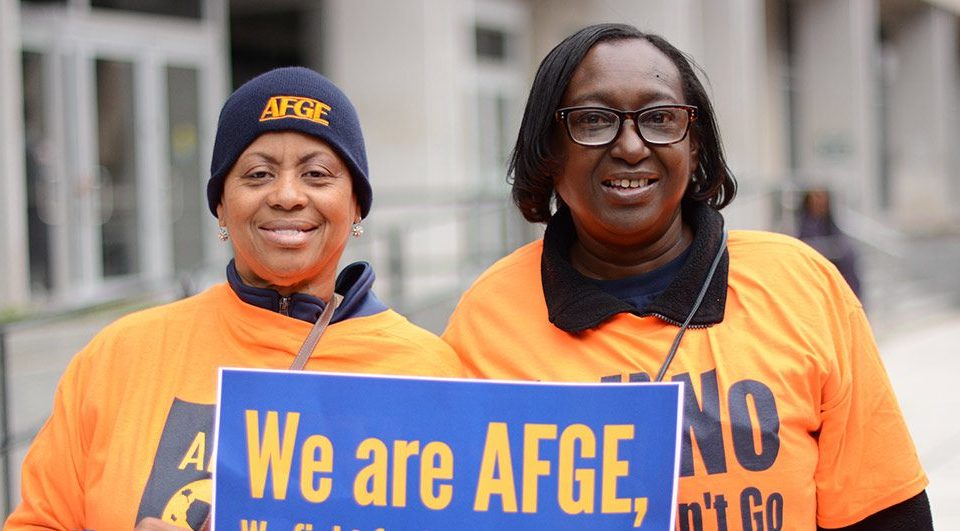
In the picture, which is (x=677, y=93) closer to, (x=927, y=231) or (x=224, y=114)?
(x=224, y=114)

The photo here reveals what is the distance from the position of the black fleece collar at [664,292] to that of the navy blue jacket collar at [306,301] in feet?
1.20

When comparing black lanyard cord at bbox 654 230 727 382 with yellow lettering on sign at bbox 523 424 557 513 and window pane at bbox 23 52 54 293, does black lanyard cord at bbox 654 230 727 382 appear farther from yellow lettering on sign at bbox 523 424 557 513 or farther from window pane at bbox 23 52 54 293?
window pane at bbox 23 52 54 293

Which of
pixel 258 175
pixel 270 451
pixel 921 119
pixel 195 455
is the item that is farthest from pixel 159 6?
pixel 921 119

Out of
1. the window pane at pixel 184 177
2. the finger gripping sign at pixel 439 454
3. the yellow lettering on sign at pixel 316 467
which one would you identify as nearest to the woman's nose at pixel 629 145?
the finger gripping sign at pixel 439 454

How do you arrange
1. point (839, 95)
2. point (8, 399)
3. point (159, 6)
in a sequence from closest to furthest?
point (8, 399)
point (159, 6)
point (839, 95)

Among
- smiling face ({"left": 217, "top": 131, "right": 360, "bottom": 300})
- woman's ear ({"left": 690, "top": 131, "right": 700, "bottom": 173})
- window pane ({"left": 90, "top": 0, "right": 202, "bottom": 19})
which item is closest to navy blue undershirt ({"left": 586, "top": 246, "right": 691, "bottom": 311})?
woman's ear ({"left": 690, "top": 131, "right": 700, "bottom": 173})

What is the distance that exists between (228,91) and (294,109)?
11541 mm

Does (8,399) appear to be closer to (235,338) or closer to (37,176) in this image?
(235,338)

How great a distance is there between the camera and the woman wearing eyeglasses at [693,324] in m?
2.20

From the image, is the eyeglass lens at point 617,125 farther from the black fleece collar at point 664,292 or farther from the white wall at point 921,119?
the white wall at point 921,119

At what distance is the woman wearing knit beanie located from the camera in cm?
223

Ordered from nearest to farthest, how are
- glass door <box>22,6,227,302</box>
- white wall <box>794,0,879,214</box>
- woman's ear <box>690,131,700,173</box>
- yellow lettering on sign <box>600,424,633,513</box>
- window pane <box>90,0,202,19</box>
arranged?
yellow lettering on sign <box>600,424,633,513</box> → woman's ear <box>690,131,700,173</box> → glass door <box>22,6,227,302</box> → window pane <box>90,0,202,19</box> → white wall <box>794,0,879,214</box>

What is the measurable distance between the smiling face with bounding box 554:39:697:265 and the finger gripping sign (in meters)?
0.37

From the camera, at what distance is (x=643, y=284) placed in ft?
7.82
